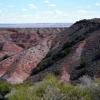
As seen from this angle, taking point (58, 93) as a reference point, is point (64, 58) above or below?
below

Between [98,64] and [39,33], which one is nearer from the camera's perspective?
[98,64]

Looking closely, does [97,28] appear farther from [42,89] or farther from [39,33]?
[39,33]

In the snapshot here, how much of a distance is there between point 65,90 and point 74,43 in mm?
29593

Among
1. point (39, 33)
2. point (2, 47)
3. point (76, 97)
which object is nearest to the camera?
point (76, 97)

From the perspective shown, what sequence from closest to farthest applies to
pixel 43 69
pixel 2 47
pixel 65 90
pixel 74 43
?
pixel 65 90
pixel 43 69
pixel 74 43
pixel 2 47

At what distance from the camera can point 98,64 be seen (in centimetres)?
3612

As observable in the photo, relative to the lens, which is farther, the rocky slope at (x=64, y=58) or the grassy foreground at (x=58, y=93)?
the rocky slope at (x=64, y=58)

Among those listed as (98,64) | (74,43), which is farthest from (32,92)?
(74,43)

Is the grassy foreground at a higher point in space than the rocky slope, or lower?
higher

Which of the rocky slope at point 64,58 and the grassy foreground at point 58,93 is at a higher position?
the grassy foreground at point 58,93

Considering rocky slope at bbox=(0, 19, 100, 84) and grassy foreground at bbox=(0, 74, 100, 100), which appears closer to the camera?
grassy foreground at bbox=(0, 74, 100, 100)

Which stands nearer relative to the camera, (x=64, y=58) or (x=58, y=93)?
(x=58, y=93)

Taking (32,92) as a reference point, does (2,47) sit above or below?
below

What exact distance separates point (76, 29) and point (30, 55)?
7.47 metres
